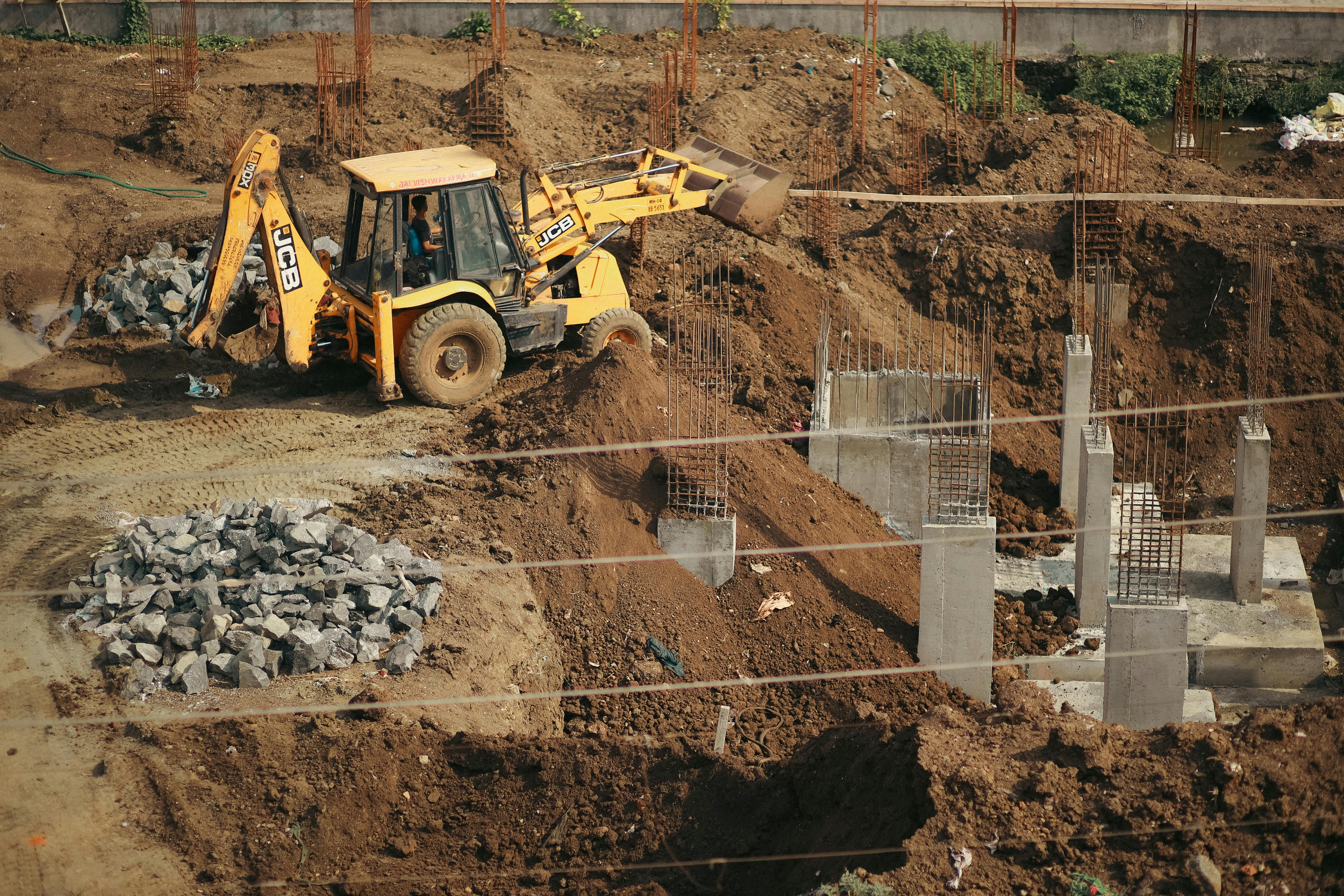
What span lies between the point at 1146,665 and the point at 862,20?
16633 mm

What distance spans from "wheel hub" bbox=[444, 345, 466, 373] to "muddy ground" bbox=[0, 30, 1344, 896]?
0.44 meters

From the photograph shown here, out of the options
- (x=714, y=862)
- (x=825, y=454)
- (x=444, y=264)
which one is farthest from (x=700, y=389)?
Result: (x=714, y=862)

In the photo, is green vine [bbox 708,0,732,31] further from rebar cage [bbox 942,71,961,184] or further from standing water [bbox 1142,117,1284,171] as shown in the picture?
standing water [bbox 1142,117,1284,171]

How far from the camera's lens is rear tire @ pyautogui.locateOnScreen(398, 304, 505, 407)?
1190 cm

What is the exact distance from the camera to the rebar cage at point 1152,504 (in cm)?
945

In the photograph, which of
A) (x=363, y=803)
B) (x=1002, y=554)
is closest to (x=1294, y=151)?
(x=1002, y=554)

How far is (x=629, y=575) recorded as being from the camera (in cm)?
996

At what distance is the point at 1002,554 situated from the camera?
12406 millimetres

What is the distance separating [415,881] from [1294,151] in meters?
16.4

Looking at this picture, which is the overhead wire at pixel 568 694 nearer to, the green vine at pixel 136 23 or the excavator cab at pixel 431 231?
the excavator cab at pixel 431 231

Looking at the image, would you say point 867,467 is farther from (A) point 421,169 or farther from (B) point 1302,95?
(B) point 1302,95

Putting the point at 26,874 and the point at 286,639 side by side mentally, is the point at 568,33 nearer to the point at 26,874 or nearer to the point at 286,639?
the point at 286,639

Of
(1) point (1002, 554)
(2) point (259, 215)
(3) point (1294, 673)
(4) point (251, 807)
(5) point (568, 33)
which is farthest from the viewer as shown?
(5) point (568, 33)

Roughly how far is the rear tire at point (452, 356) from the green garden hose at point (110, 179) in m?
7.29
